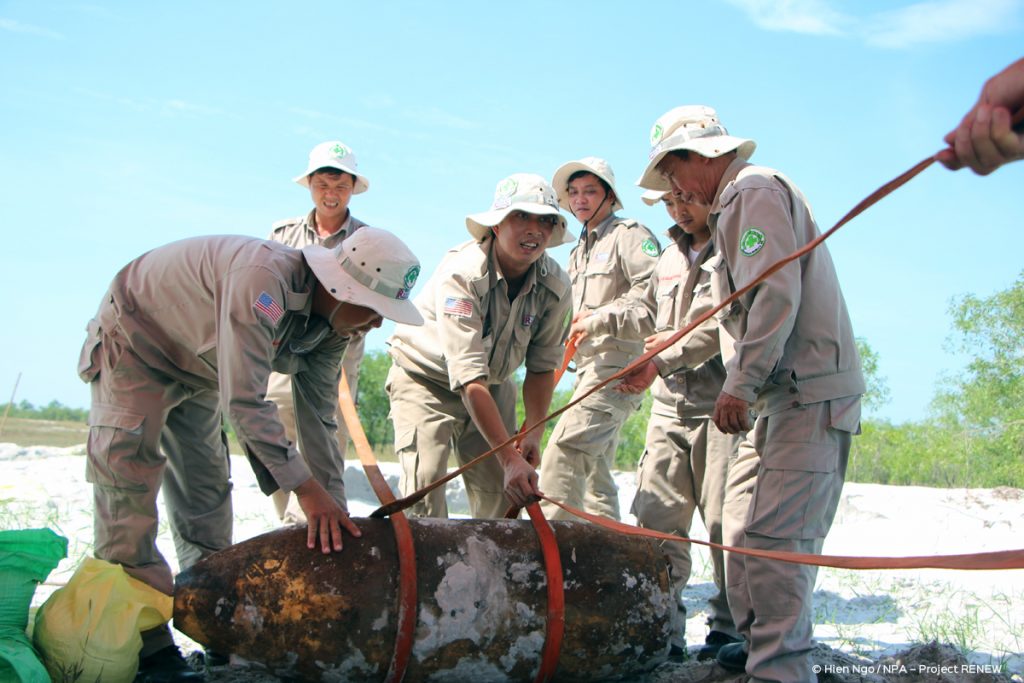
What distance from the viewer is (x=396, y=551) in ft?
11.0

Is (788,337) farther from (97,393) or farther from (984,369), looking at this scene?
(984,369)

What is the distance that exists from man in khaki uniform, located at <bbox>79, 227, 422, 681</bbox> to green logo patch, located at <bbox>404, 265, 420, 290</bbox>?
0.06 ft

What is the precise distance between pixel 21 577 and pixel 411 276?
1791mm

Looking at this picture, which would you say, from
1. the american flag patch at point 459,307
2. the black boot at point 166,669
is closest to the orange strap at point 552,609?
the american flag patch at point 459,307

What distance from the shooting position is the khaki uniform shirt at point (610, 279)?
5410 millimetres

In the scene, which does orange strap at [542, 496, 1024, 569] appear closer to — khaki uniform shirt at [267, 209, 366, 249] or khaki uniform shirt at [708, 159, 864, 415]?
khaki uniform shirt at [708, 159, 864, 415]

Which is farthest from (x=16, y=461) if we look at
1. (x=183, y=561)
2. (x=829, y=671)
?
(x=829, y=671)

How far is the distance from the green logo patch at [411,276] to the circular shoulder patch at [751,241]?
4.09 ft

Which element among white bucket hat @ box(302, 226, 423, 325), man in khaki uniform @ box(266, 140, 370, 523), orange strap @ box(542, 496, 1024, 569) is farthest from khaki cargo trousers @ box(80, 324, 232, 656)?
orange strap @ box(542, 496, 1024, 569)

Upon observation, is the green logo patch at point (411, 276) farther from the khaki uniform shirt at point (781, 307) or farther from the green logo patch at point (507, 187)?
the khaki uniform shirt at point (781, 307)

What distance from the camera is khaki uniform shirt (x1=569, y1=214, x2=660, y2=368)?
17.7 ft

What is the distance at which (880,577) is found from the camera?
239 inches

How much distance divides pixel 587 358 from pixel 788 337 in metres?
2.41

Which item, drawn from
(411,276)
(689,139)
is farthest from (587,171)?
(411,276)
